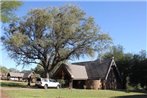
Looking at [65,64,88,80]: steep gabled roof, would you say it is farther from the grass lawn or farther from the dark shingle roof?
the grass lawn

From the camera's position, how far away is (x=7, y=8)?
38062mm

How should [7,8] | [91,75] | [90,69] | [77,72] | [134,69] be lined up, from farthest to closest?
[134,69] → [90,69] → [91,75] → [77,72] → [7,8]

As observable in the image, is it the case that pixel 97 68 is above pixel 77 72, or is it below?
above

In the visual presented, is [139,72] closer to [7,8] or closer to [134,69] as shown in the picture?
[134,69]

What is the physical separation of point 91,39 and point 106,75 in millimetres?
7928

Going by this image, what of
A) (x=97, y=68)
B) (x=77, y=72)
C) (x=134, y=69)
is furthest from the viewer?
(x=134, y=69)

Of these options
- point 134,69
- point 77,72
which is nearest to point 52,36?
point 77,72

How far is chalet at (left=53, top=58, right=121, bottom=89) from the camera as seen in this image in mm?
65250

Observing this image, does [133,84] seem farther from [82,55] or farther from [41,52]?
[41,52]

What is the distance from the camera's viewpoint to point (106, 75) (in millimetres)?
66188

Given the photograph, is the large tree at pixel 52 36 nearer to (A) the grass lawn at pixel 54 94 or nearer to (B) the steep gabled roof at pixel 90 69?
(B) the steep gabled roof at pixel 90 69

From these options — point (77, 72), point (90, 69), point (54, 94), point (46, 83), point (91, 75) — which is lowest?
point (54, 94)

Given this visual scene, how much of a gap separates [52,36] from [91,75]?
12.1 meters

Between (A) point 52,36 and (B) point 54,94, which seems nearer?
(B) point 54,94
